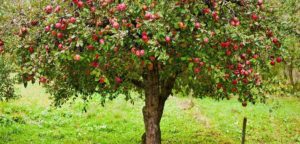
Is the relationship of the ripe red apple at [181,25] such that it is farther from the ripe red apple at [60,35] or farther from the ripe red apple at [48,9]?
the ripe red apple at [48,9]

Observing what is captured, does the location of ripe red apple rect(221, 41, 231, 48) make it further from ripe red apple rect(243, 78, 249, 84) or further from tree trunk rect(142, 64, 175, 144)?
tree trunk rect(142, 64, 175, 144)

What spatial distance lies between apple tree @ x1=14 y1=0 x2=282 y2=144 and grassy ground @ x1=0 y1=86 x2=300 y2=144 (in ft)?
22.3

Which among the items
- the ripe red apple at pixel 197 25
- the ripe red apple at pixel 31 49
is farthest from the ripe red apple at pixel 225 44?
the ripe red apple at pixel 31 49

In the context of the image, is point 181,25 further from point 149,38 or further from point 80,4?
point 80,4

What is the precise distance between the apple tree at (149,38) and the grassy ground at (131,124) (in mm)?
6782

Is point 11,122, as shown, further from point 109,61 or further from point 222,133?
point 109,61

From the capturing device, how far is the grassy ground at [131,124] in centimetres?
2008

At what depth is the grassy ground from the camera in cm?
2008

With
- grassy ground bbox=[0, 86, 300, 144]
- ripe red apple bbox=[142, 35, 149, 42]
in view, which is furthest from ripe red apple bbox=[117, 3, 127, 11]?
grassy ground bbox=[0, 86, 300, 144]

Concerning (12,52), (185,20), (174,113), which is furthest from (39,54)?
(174,113)

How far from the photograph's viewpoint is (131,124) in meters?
23.6

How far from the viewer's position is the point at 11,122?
22062 mm

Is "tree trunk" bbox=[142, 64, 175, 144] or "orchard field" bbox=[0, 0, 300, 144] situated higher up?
"orchard field" bbox=[0, 0, 300, 144]

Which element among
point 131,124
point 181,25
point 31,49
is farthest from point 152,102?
point 131,124
